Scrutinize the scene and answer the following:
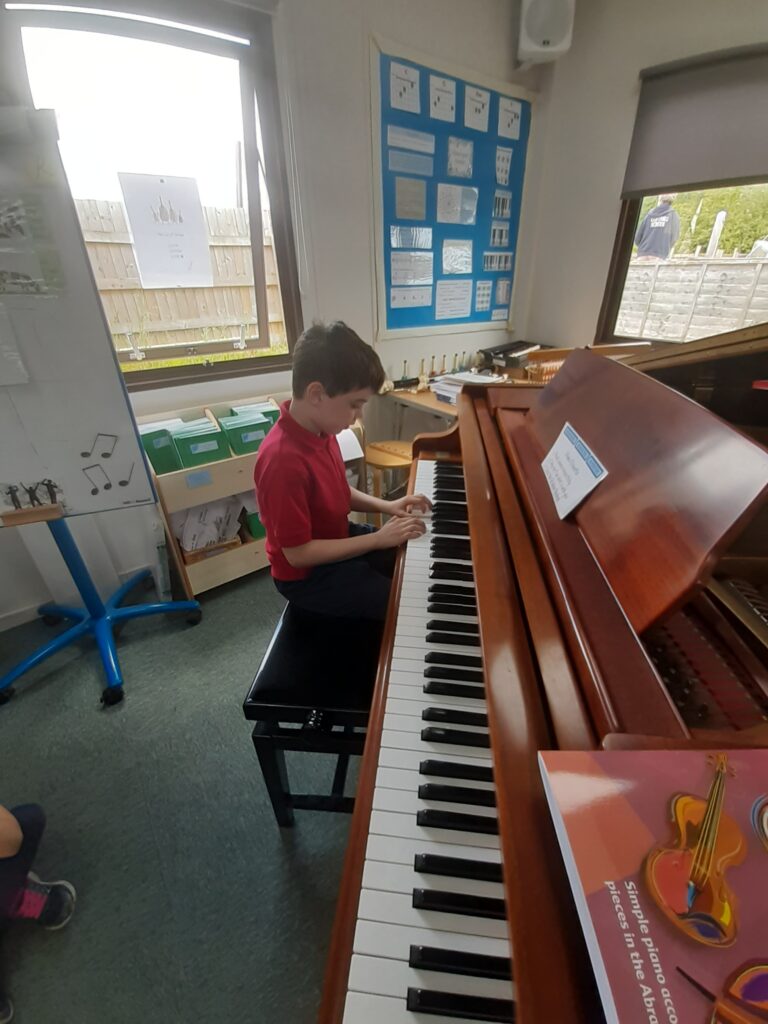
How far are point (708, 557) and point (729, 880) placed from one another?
298 millimetres

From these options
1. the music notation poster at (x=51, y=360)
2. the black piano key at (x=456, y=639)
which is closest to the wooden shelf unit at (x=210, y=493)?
the music notation poster at (x=51, y=360)

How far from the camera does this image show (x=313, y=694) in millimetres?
924

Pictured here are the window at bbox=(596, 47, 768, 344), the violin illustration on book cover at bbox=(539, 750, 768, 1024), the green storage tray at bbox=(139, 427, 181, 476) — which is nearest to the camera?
the violin illustration on book cover at bbox=(539, 750, 768, 1024)

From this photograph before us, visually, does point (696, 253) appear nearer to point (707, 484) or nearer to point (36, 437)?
point (707, 484)

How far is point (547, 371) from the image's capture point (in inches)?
95.0

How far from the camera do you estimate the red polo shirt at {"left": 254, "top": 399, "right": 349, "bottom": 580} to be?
1010 mm

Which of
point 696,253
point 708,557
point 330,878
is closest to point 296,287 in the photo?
point 696,253

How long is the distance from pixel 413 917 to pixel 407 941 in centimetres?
2

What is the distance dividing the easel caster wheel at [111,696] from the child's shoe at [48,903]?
55 centimetres

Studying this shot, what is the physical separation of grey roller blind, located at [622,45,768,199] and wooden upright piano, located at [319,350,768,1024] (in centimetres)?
199

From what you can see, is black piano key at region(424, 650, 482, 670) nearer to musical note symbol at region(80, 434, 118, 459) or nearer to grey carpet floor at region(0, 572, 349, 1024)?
grey carpet floor at region(0, 572, 349, 1024)

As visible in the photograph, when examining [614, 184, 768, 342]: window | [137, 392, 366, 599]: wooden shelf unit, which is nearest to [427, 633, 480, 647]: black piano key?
[137, 392, 366, 599]: wooden shelf unit

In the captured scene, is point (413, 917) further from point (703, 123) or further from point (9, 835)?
point (703, 123)

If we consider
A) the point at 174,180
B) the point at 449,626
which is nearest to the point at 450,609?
the point at 449,626
